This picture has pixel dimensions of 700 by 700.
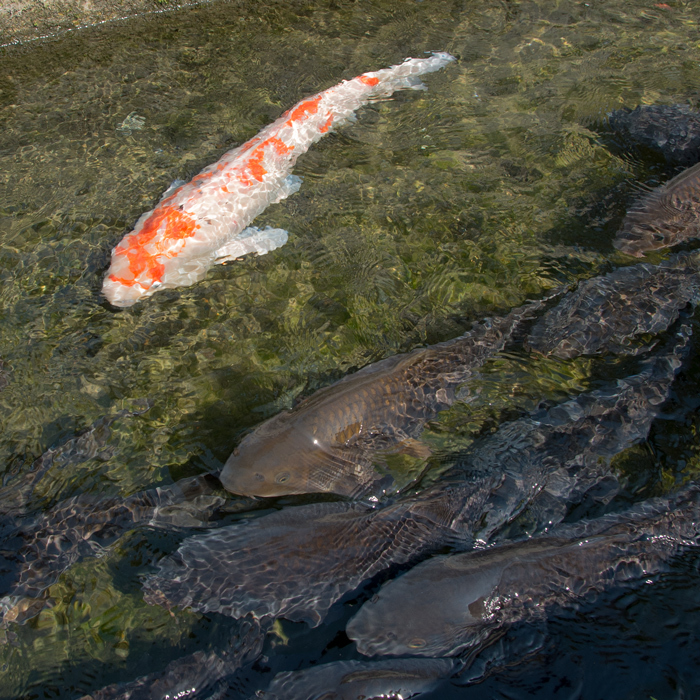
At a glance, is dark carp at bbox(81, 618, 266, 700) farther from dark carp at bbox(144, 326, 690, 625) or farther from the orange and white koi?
the orange and white koi

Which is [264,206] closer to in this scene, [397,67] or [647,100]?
[397,67]

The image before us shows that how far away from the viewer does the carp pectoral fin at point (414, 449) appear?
13.1 ft

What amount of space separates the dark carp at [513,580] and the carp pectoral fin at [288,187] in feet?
13.5

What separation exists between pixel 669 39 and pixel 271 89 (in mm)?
5741

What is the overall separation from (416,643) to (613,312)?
3194 millimetres

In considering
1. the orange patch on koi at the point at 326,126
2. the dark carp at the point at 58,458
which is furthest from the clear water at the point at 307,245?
the orange patch on koi at the point at 326,126

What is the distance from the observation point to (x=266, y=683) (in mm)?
2924

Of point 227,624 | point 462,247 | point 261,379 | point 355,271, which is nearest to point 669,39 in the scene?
point 462,247

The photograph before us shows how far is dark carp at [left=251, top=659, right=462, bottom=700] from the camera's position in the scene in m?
2.67

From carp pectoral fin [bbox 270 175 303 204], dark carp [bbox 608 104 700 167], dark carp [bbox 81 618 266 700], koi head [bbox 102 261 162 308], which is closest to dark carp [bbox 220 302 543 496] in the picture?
dark carp [bbox 81 618 266 700]

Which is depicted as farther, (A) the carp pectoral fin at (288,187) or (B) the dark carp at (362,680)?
(A) the carp pectoral fin at (288,187)

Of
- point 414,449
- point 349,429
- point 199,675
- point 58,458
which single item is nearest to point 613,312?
point 414,449

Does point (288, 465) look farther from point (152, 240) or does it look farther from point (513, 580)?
point (152, 240)

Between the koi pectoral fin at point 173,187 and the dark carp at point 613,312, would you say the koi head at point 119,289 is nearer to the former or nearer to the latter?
the koi pectoral fin at point 173,187
